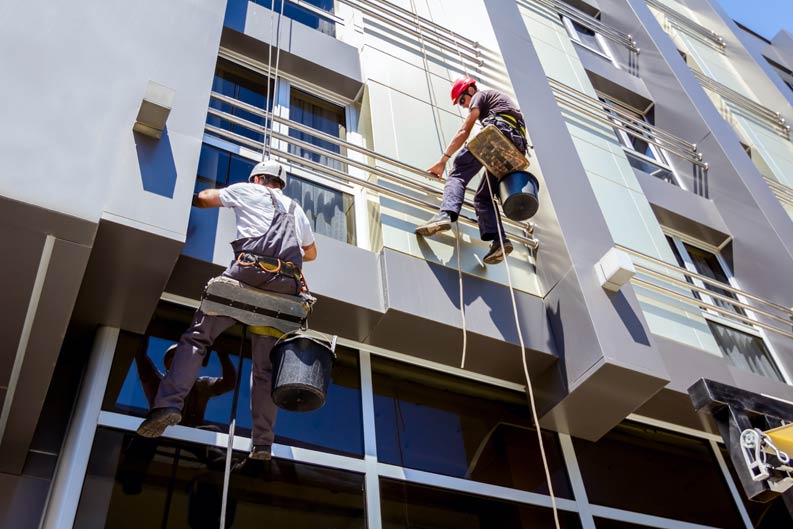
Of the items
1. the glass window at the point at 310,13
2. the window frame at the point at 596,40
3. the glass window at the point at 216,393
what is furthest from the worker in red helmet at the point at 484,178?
the window frame at the point at 596,40

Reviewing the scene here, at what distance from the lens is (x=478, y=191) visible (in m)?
6.50

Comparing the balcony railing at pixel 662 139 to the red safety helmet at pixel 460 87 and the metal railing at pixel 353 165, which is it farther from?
the metal railing at pixel 353 165

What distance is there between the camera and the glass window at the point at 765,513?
6.59 metres

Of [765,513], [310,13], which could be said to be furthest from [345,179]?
[765,513]

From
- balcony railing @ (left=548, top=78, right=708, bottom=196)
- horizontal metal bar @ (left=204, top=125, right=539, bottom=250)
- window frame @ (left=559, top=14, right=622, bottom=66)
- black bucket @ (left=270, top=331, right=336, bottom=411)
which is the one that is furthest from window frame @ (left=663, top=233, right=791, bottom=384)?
black bucket @ (left=270, top=331, right=336, bottom=411)

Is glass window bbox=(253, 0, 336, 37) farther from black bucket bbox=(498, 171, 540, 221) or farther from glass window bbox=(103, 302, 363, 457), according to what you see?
glass window bbox=(103, 302, 363, 457)

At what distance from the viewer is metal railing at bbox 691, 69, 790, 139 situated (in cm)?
1424

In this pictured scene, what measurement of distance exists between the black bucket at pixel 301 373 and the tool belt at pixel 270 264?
421 mm

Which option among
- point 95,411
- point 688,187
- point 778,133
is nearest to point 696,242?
point 688,187

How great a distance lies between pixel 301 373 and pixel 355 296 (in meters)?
1.54

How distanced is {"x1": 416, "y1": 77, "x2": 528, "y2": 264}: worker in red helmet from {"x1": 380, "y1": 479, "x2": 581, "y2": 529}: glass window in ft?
6.65

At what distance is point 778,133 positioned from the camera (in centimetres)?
1433

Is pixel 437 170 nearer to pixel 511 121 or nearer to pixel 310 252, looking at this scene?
pixel 511 121

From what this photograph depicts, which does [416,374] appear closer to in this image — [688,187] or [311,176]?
[311,176]
